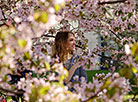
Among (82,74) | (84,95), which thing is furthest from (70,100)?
(82,74)

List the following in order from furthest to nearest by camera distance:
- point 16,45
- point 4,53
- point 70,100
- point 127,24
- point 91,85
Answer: point 127,24
point 91,85
point 70,100
point 4,53
point 16,45

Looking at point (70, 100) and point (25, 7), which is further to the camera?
point (25, 7)

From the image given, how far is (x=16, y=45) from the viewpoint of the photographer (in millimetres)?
1691

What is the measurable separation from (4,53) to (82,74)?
2248mm

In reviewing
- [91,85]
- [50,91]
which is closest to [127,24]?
[91,85]

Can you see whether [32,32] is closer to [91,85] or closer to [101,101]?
[91,85]

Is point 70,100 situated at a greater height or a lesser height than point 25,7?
lesser

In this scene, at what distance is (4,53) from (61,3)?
0.56 m

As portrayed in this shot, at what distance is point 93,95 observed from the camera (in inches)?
81.0

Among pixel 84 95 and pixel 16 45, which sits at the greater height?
pixel 16 45

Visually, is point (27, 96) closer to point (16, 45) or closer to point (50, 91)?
point (50, 91)

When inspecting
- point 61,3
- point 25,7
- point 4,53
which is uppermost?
point 25,7

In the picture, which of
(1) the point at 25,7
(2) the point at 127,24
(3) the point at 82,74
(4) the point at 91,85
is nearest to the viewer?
(4) the point at 91,85

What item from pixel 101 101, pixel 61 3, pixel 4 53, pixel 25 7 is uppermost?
pixel 25 7
